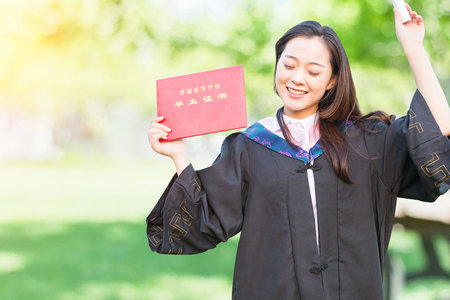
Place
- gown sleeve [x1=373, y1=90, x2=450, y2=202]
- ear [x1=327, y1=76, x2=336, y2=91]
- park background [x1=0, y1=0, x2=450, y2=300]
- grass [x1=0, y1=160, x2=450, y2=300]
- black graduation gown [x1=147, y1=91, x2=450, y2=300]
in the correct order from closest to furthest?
gown sleeve [x1=373, y1=90, x2=450, y2=202] < black graduation gown [x1=147, y1=91, x2=450, y2=300] < ear [x1=327, y1=76, x2=336, y2=91] < grass [x1=0, y1=160, x2=450, y2=300] < park background [x1=0, y1=0, x2=450, y2=300]

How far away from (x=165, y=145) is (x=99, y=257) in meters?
5.49

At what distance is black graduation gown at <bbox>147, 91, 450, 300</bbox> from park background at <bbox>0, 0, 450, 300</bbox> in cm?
325

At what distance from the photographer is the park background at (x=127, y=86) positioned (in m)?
6.25

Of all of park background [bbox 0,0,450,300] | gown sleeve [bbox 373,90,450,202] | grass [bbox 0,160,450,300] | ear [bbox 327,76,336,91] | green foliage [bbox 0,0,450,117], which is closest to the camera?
gown sleeve [bbox 373,90,450,202]

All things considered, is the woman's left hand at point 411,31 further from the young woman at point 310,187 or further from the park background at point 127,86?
the park background at point 127,86

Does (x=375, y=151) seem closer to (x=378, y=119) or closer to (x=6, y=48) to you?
(x=378, y=119)

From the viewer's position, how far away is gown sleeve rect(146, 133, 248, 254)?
7.29 ft

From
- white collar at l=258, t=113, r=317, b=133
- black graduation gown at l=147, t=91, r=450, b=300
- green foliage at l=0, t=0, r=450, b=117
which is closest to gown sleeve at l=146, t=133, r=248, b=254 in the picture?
black graduation gown at l=147, t=91, r=450, b=300

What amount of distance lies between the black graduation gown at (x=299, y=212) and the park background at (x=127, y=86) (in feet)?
10.7

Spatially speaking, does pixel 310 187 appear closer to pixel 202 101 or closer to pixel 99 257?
pixel 202 101

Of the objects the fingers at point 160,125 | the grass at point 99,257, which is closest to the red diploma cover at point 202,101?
the fingers at point 160,125

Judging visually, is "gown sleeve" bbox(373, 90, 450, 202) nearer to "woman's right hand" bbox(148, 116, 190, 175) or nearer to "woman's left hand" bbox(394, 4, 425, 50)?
"woman's left hand" bbox(394, 4, 425, 50)

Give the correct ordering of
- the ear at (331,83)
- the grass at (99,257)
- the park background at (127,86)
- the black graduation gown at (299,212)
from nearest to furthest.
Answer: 1. the black graduation gown at (299,212)
2. the ear at (331,83)
3. the grass at (99,257)
4. the park background at (127,86)

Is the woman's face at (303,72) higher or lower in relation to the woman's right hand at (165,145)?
higher
